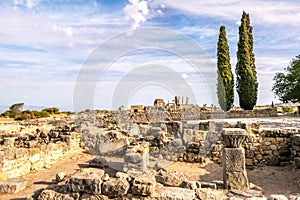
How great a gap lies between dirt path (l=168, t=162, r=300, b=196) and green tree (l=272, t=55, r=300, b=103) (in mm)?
23027

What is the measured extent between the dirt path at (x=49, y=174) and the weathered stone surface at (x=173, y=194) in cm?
341

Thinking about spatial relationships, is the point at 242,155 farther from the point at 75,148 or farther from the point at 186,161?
the point at 75,148

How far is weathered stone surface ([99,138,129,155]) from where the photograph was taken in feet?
35.1

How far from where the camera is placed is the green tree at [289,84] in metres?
29.0

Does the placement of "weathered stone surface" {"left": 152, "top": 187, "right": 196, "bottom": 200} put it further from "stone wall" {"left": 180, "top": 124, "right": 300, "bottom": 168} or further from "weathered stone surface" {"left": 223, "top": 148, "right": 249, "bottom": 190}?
"stone wall" {"left": 180, "top": 124, "right": 300, "bottom": 168}

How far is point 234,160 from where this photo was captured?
6.33 metres

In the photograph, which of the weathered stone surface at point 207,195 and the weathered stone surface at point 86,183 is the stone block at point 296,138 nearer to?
the weathered stone surface at point 207,195

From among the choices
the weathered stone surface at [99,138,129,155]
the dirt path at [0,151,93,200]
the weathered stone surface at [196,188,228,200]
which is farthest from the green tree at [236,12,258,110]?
the weathered stone surface at [196,188,228,200]

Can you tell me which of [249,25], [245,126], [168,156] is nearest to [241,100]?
[249,25]

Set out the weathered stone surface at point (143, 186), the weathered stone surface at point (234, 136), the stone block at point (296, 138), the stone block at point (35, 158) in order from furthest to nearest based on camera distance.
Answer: the stone block at point (296, 138) < the stone block at point (35, 158) < the weathered stone surface at point (234, 136) < the weathered stone surface at point (143, 186)

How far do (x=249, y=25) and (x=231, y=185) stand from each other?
2815 cm

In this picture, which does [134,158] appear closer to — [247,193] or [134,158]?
[134,158]

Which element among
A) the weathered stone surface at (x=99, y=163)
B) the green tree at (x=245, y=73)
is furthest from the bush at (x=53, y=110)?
the weathered stone surface at (x=99, y=163)

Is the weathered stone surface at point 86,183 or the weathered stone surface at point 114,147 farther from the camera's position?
the weathered stone surface at point 114,147
